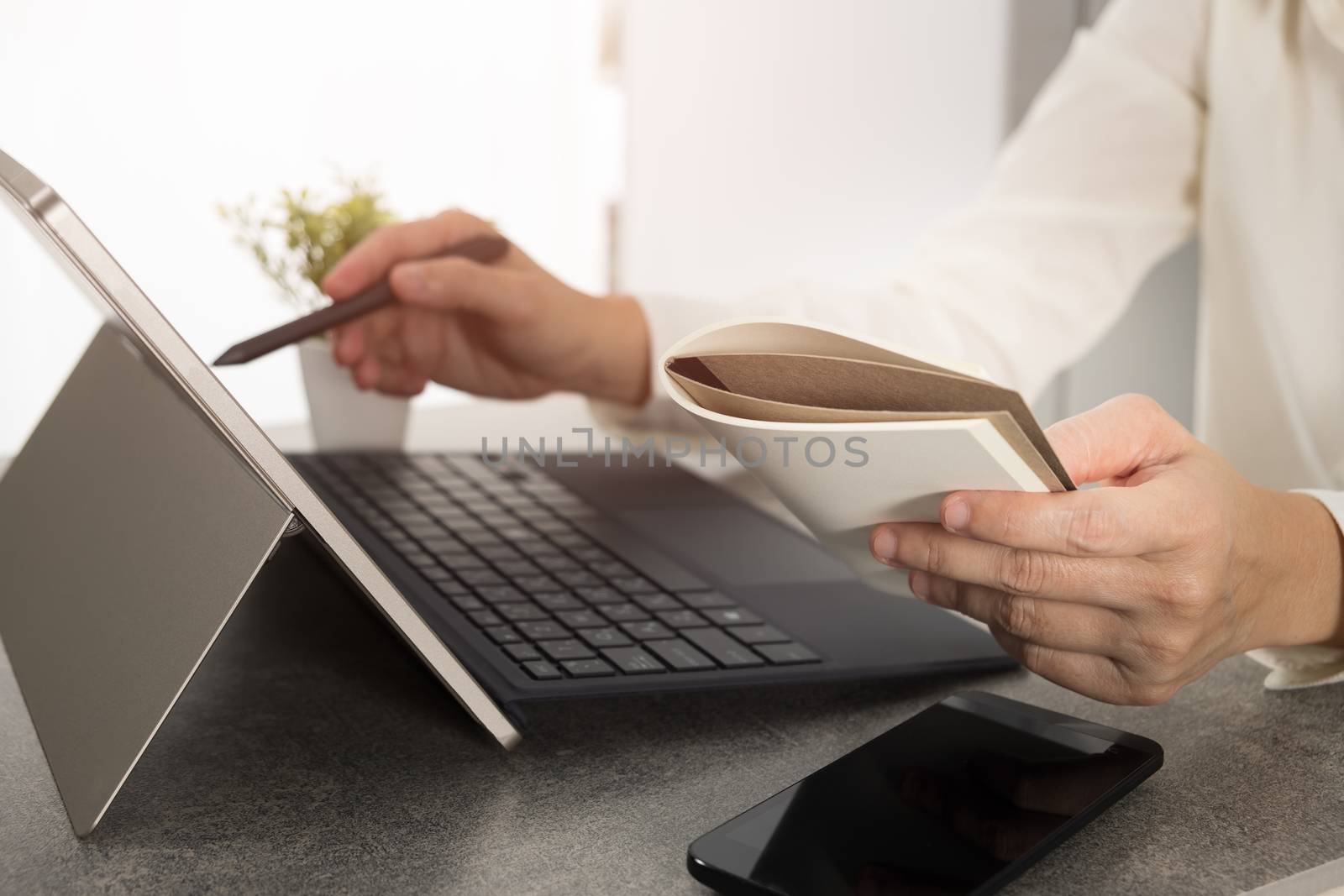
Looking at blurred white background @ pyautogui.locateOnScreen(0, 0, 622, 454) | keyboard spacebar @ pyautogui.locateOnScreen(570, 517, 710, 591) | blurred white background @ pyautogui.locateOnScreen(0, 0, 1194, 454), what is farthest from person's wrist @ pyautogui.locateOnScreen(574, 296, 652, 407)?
blurred white background @ pyautogui.locateOnScreen(0, 0, 622, 454)

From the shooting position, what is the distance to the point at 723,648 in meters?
0.44

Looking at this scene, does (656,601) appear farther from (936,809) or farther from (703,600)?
(936,809)

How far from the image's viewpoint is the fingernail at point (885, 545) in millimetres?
384

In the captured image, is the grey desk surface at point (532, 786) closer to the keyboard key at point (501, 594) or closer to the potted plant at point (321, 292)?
the keyboard key at point (501, 594)

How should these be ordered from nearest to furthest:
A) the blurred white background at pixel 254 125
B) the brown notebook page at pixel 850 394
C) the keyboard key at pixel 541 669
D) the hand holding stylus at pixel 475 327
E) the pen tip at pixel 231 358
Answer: the brown notebook page at pixel 850 394, the keyboard key at pixel 541 669, the pen tip at pixel 231 358, the hand holding stylus at pixel 475 327, the blurred white background at pixel 254 125

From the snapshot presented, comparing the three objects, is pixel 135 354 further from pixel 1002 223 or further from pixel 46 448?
pixel 1002 223

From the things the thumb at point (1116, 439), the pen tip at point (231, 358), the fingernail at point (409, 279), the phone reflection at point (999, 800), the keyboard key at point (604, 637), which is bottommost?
the phone reflection at point (999, 800)

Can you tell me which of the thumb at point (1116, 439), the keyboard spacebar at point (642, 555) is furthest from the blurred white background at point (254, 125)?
the thumb at point (1116, 439)

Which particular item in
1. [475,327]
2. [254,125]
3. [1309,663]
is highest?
[254,125]

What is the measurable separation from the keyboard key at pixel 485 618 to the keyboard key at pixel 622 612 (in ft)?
0.15

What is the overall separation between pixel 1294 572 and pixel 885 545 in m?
0.19

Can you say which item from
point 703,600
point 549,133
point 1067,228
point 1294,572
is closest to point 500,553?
point 703,600

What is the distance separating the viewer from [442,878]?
321 mm

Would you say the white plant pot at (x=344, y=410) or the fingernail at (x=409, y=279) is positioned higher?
the fingernail at (x=409, y=279)
